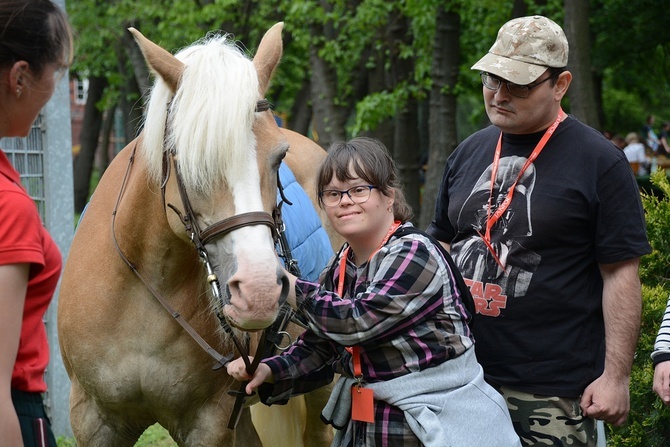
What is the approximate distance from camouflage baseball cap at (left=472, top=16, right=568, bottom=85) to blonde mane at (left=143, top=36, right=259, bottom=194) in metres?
0.90

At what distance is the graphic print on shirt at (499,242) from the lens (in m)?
3.24

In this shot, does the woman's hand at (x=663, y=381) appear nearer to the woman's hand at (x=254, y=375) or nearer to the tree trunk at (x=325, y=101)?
the woman's hand at (x=254, y=375)

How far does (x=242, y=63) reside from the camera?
3.20 metres

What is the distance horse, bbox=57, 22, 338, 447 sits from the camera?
2891mm

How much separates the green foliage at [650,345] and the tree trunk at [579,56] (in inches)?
197

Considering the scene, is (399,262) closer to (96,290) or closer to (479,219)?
(479,219)

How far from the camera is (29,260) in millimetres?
1964

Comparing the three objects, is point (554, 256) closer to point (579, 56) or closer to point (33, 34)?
point (33, 34)

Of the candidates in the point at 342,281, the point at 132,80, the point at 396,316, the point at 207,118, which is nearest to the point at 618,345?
the point at 396,316

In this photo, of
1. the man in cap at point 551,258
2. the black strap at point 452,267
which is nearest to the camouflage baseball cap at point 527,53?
the man in cap at point 551,258

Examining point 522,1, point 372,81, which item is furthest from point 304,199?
point 372,81

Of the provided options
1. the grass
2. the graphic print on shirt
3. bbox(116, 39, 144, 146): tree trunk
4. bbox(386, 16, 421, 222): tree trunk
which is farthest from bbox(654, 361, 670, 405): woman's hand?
bbox(116, 39, 144, 146): tree trunk

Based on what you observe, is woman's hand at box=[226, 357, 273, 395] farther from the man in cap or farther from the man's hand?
the man's hand

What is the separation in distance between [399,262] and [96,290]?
143cm
